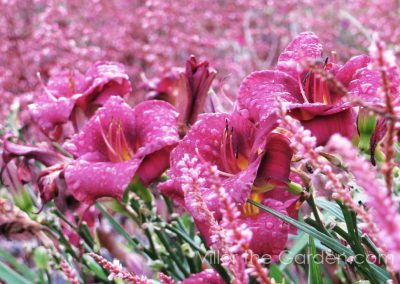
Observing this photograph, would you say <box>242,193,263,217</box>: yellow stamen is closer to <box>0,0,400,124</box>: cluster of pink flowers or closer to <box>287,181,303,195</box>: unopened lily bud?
<box>287,181,303,195</box>: unopened lily bud

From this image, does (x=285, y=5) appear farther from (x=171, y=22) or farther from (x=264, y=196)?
(x=264, y=196)

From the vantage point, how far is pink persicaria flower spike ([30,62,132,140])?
69cm

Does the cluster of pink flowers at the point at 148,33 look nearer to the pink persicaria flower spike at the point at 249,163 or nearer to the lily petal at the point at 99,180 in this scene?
the lily petal at the point at 99,180

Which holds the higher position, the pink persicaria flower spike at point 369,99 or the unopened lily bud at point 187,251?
the pink persicaria flower spike at point 369,99

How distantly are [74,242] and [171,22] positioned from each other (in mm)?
1935

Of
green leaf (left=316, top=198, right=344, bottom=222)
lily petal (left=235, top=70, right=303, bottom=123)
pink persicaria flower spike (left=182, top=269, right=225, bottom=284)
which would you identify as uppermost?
lily petal (left=235, top=70, right=303, bottom=123)

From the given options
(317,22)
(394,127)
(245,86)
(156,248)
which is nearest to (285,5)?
(317,22)

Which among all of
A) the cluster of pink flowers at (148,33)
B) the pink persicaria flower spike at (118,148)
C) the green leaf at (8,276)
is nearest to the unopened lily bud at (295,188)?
the pink persicaria flower spike at (118,148)

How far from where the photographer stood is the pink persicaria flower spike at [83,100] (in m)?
0.69

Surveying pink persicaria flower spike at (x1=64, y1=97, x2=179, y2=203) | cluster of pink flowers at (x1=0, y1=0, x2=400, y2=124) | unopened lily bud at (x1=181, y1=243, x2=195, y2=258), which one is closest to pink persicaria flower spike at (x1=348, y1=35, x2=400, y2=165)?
pink persicaria flower spike at (x1=64, y1=97, x2=179, y2=203)

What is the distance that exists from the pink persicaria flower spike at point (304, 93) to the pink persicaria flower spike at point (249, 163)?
0.02 meters

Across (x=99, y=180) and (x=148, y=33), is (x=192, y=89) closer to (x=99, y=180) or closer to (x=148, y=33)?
(x=99, y=180)

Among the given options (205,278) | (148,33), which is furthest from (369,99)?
(148,33)

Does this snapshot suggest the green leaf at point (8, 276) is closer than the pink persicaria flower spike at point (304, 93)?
No
